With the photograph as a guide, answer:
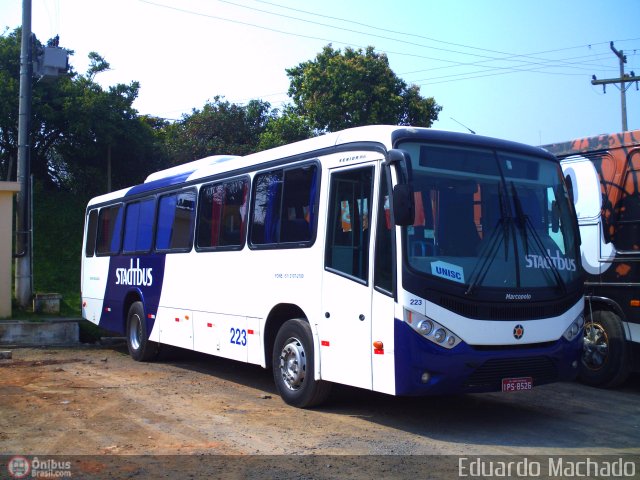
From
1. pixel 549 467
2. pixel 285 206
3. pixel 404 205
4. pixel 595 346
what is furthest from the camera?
pixel 595 346

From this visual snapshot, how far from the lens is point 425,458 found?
6.24 m

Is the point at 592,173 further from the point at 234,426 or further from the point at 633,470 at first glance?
the point at 234,426

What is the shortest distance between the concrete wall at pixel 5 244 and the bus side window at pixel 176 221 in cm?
504

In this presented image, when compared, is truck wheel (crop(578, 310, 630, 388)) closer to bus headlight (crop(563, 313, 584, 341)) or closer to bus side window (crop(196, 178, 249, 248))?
bus headlight (crop(563, 313, 584, 341))

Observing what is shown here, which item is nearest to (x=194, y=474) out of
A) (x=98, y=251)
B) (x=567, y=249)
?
(x=567, y=249)

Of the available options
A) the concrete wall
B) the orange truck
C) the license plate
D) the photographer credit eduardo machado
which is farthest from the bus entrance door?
the concrete wall

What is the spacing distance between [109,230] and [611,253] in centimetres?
1011

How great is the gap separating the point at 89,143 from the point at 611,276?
23563 millimetres

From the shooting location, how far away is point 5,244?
15570 mm

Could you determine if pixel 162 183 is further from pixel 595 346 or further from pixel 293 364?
pixel 595 346

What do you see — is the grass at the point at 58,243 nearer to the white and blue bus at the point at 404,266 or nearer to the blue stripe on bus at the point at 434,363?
the white and blue bus at the point at 404,266

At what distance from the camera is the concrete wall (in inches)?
608

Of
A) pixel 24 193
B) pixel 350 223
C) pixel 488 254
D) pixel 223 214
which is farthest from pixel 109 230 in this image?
pixel 488 254

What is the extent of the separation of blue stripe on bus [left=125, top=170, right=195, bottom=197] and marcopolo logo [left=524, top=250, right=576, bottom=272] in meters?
6.50
